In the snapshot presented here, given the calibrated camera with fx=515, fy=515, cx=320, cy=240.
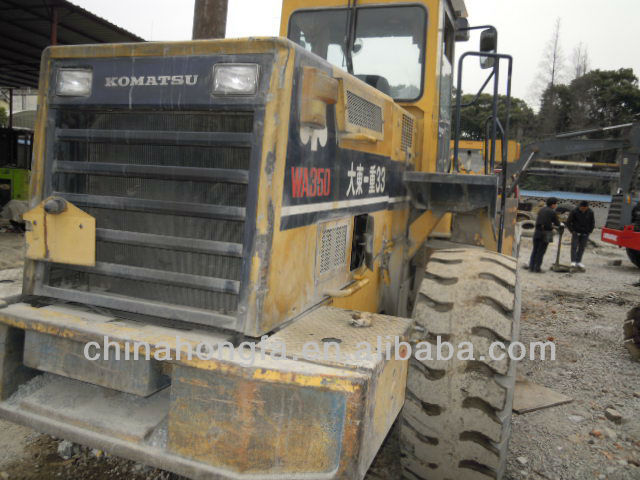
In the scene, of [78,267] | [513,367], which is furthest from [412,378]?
[78,267]

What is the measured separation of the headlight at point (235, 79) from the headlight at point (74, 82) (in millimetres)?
754

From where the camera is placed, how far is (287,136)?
7.20ft

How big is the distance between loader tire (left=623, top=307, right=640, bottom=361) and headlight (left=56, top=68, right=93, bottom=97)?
5.85 m

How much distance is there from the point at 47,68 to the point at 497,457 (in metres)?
3.04

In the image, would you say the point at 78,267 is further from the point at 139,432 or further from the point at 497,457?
the point at 497,457

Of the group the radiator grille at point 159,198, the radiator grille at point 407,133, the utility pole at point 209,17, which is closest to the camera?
the radiator grille at point 159,198

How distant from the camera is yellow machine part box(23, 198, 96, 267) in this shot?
2.55 metres

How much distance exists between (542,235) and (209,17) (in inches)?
307

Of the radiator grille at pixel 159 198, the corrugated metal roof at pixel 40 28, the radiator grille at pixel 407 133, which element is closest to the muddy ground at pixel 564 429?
the radiator grille at pixel 159 198

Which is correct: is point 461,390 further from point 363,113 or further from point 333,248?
point 363,113

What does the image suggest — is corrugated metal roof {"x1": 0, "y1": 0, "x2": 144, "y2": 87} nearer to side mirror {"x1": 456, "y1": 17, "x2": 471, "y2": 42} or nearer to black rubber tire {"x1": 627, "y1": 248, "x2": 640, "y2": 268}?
side mirror {"x1": 456, "y1": 17, "x2": 471, "y2": 42}

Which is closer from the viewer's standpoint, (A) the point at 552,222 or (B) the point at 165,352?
(B) the point at 165,352

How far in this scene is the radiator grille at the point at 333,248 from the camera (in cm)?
272

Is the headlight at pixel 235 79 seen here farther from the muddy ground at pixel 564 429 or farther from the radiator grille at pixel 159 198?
the muddy ground at pixel 564 429
